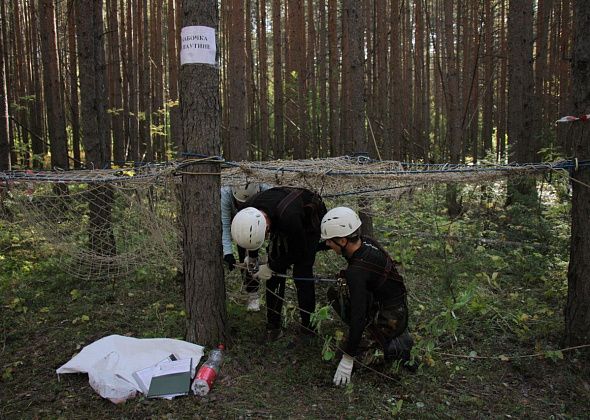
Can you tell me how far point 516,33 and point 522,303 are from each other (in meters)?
5.35

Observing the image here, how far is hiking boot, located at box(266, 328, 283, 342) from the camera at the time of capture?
3.69 m

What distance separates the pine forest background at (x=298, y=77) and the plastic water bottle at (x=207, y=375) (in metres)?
3.07

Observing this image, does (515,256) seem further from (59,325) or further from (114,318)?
(59,325)

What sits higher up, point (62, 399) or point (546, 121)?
point (546, 121)

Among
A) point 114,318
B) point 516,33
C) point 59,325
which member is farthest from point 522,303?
point 516,33

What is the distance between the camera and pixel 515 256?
5859 mm

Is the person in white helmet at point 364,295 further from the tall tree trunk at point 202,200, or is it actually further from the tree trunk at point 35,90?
the tree trunk at point 35,90

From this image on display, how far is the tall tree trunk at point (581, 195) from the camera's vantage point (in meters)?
3.15

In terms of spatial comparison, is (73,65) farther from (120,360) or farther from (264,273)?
(120,360)

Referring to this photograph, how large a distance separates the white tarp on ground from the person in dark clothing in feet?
2.68

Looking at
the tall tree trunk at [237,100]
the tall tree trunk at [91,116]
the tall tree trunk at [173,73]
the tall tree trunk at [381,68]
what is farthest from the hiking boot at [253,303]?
the tall tree trunk at [381,68]

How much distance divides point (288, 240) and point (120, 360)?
141cm

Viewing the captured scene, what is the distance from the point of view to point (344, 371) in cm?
304

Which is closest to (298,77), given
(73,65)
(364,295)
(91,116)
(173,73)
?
(173,73)
